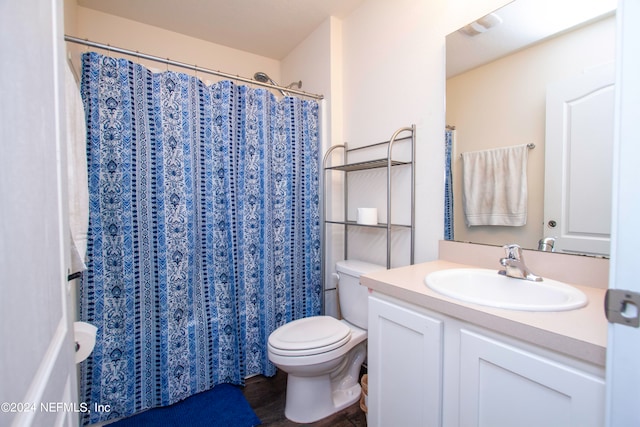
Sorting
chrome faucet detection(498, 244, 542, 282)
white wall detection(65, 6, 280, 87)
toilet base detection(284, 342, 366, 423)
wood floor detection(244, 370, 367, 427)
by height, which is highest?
white wall detection(65, 6, 280, 87)

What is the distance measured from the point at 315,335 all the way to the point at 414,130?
1.23 metres

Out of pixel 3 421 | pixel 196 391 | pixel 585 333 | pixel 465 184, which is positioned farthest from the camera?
pixel 196 391

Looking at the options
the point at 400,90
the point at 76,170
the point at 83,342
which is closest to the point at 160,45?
the point at 76,170

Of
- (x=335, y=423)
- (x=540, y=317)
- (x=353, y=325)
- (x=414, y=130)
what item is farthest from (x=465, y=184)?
(x=335, y=423)

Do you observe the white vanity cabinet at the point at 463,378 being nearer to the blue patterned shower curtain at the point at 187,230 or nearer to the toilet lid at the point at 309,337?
the toilet lid at the point at 309,337

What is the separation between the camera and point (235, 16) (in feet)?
6.43

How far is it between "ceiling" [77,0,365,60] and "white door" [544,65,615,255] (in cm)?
144

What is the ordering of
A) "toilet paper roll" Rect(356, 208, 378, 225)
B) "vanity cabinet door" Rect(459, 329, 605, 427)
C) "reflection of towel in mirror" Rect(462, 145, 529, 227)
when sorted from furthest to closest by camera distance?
1. "toilet paper roll" Rect(356, 208, 378, 225)
2. "reflection of towel in mirror" Rect(462, 145, 529, 227)
3. "vanity cabinet door" Rect(459, 329, 605, 427)

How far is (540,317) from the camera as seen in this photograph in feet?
2.38

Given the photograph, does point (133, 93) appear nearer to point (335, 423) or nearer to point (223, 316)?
point (223, 316)

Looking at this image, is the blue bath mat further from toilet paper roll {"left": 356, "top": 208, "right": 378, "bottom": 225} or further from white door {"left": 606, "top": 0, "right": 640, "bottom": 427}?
white door {"left": 606, "top": 0, "right": 640, "bottom": 427}

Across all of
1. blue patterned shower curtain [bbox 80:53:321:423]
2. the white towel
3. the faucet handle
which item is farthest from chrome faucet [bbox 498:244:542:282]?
the white towel

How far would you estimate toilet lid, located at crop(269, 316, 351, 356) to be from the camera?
137 centimetres

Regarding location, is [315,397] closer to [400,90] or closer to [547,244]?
[547,244]
